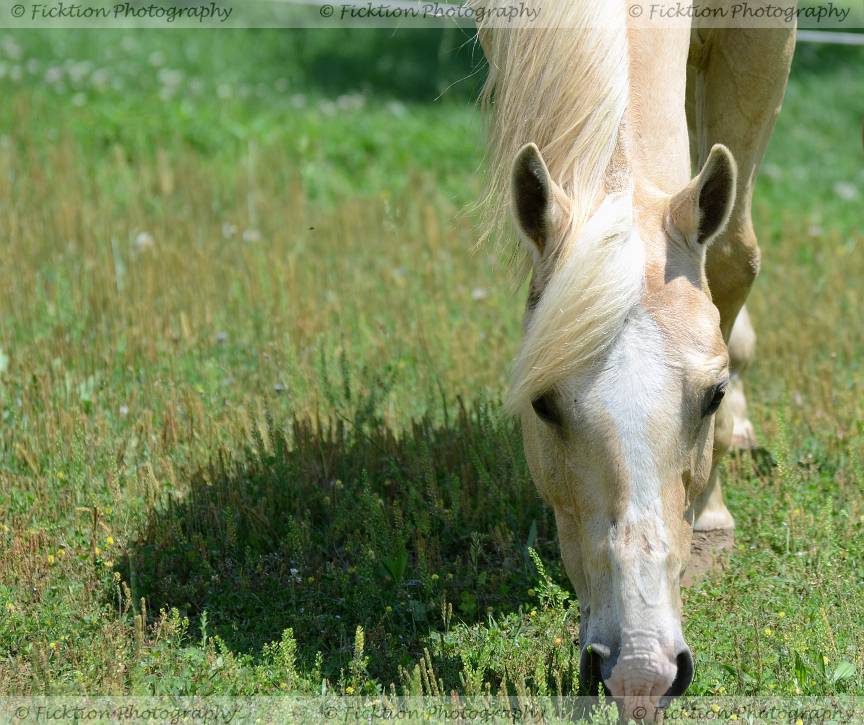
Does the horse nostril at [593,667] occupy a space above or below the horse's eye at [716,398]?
below

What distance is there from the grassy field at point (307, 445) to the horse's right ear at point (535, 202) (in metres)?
1.05

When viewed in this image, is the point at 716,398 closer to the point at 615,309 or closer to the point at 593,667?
the point at 615,309

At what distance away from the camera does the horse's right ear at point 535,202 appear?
2547 millimetres

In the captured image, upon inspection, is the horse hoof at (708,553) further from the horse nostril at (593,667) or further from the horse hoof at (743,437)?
the horse nostril at (593,667)

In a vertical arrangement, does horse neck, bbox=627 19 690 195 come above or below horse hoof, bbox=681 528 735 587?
above

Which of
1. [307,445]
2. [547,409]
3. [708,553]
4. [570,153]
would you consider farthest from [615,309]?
[307,445]

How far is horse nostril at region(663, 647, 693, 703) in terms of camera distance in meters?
2.30

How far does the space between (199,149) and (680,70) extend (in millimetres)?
6445

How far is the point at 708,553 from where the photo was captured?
373 centimetres

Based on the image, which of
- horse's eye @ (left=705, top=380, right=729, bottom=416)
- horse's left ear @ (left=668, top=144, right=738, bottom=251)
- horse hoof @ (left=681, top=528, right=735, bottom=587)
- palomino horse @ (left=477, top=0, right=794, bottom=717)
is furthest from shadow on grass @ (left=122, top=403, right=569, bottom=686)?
horse's left ear @ (left=668, top=144, right=738, bottom=251)

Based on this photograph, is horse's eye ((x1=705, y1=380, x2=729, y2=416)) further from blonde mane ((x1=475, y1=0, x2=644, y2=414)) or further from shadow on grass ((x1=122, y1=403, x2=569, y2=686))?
shadow on grass ((x1=122, y1=403, x2=569, y2=686))

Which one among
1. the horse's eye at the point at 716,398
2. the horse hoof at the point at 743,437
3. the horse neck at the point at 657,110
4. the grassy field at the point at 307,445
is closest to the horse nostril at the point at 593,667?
the grassy field at the point at 307,445

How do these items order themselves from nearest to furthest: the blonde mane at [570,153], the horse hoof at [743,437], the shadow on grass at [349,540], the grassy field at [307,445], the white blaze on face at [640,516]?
the white blaze on face at [640,516], the blonde mane at [570,153], the grassy field at [307,445], the shadow on grass at [349,540], the horse hoof at [743,437]

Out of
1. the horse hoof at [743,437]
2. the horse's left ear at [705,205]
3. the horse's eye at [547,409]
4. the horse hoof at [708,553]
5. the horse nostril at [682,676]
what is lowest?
the horse nostril at [682,676]
